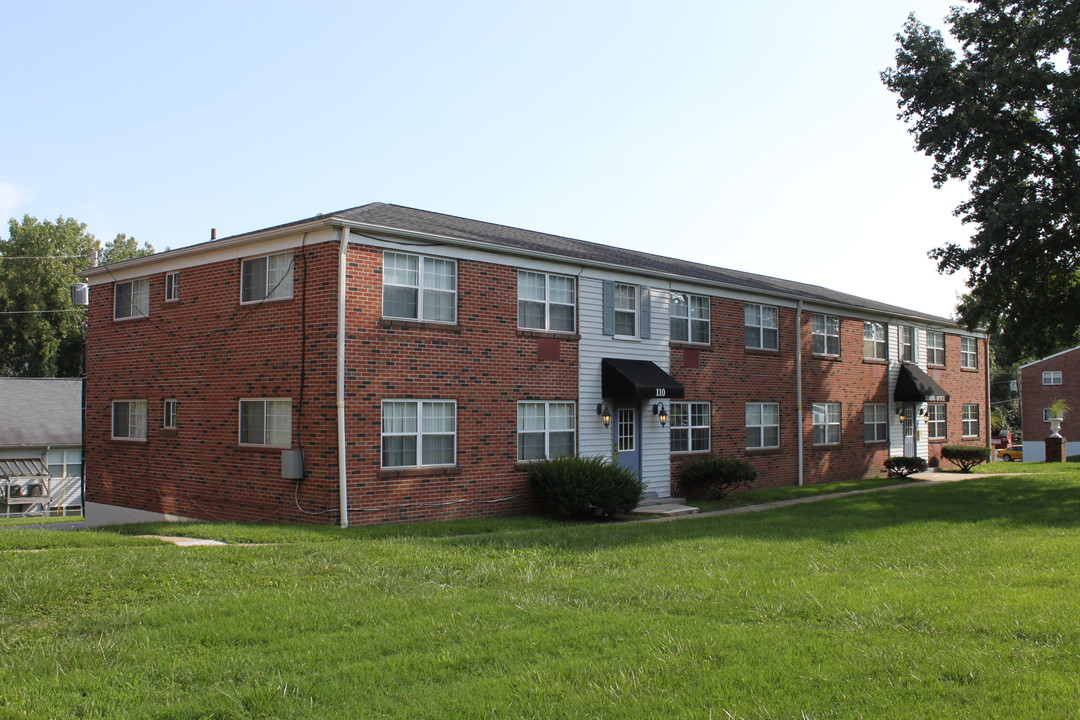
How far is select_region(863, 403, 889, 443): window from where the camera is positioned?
28.5 m

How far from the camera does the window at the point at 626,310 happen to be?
66.8 feet

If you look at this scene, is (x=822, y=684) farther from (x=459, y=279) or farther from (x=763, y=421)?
(x=763, y=421)

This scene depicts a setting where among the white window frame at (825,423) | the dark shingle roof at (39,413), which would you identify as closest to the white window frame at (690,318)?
the white window frame at (825,423)

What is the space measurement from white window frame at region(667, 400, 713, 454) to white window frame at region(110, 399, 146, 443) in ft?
39.3

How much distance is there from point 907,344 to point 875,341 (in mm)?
2320

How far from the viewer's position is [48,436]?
33656 millimetres

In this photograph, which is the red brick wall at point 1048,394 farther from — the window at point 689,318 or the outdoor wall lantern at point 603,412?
the outdoor wall lantern at point 603,412

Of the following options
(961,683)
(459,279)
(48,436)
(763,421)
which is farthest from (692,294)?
(48,436)

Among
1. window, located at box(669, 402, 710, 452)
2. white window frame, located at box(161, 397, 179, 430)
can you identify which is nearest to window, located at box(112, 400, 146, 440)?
white window frame, located at box(161, 397, 179, 430)

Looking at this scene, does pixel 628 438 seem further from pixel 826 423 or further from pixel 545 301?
pixel 826 423

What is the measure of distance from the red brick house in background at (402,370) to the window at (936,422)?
31.6 feet

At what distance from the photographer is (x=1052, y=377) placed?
5469 cm

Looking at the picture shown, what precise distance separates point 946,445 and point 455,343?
75.6ft

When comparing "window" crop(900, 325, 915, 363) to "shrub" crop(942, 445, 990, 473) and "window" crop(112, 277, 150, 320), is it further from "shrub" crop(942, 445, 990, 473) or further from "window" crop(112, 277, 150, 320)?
"window" crop(112, 277, 150, 320)
